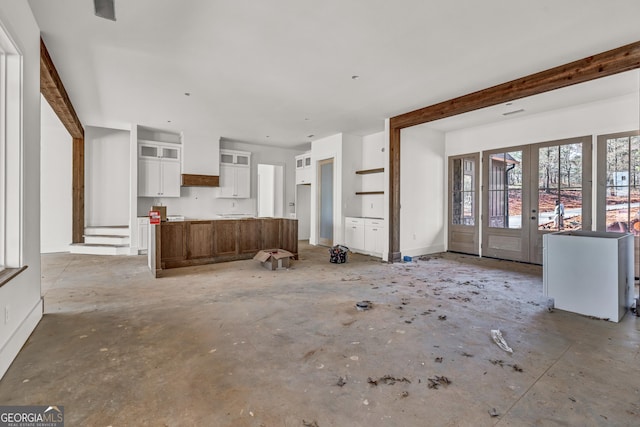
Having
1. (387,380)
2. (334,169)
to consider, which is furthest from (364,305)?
(334,169)

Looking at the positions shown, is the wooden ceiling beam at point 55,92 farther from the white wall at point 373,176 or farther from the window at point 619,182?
the window at point 619,182

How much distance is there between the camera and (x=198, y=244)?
577 cm

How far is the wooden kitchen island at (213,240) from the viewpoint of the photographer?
5410 millimetres

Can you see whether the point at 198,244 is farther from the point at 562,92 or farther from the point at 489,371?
the point at 562,92

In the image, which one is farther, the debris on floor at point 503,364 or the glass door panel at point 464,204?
the glass door panel at point 464,204

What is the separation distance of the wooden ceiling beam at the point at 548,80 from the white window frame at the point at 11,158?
5.34 metres

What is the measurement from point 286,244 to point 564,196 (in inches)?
206

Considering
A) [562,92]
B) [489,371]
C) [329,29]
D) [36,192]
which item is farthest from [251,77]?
[562,92]

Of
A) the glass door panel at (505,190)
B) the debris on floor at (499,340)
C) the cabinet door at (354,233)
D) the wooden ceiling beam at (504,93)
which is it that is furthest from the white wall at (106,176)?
the glass door panel at (505,190)

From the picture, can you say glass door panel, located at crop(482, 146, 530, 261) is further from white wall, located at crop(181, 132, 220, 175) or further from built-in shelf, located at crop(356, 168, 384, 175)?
white wall, located at crop(181, 132, 220, 175)

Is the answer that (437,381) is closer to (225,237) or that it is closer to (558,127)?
(225,237)

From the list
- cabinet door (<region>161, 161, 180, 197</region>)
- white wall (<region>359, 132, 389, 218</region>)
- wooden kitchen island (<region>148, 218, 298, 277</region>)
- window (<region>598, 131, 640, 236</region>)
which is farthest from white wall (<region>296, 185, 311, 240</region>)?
window (<region>598, 131, 640, 236</region>)

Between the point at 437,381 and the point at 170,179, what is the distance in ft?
23.7

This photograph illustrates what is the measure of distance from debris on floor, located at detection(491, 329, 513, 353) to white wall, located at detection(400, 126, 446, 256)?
3782 millimetres
